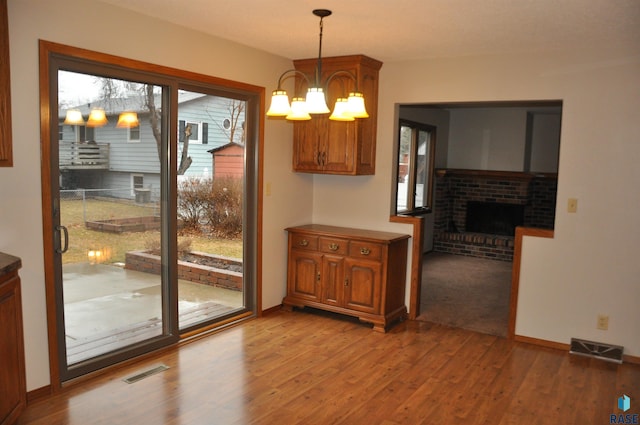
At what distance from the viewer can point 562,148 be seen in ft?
13.7

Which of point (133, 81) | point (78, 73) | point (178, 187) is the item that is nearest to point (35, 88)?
point (78, 73)

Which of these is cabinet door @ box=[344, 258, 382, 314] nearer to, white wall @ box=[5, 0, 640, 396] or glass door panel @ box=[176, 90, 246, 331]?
white wall @ box=[5, 0, 640, 396]

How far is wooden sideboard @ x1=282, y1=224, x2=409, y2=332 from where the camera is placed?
458cm

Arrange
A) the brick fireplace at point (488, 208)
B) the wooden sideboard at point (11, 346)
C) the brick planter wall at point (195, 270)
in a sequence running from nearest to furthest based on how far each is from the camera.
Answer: the wooden sideboard at point (11, 346) < the brick planter wall at point (195, 270) < the brick fireplace at point (488, 208)

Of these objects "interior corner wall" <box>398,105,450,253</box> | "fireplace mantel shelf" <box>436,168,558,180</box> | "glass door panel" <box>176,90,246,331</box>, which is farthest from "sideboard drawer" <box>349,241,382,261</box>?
"fireplace mantel shelf" <box>436,168,558,180</box>

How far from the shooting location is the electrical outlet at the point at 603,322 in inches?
161

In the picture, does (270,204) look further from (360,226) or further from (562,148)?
(562,148)

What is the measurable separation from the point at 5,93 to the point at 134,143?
3.29 ft

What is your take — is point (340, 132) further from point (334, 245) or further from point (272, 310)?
point (272, 310)

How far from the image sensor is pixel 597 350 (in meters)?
4.10

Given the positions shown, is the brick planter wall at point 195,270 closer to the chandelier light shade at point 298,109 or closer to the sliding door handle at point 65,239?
the sliding door handle at point 65,239

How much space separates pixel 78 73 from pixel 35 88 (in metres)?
0.35

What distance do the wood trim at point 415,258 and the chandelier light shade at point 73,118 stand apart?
290cm

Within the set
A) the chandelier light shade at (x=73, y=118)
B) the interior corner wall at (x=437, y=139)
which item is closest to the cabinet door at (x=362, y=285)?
the chandelier light shade at (x=73, y=118)
